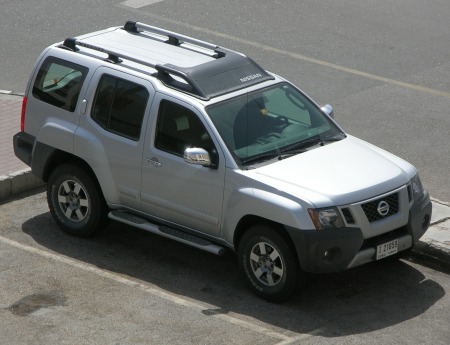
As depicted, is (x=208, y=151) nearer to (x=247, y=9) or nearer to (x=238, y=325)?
(x=238, y=325)

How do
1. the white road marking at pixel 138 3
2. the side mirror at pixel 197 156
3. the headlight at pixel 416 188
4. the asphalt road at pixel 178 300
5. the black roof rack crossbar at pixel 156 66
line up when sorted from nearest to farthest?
1. the asphalt road at pixel 178 300
2. the side mirror at pixel 197 156
3. the headlight at pixel 416 188
4. the black roof rack crossbar at pixel 156 66
5. the white road marking at pixel 138 3

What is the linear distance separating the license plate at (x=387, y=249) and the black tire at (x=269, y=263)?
732 mm

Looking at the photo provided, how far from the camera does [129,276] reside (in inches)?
433

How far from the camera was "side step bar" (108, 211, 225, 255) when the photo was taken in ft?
35.2

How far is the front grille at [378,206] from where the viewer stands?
10.1 meters

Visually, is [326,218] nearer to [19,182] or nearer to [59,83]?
[59,83]

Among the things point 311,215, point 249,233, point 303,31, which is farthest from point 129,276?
point 303,31

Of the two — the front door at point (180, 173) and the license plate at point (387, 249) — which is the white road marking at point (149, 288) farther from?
the license plate at point (387, 249)

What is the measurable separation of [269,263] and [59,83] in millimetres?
3053

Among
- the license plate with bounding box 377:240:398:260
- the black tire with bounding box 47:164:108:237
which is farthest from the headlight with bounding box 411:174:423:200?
the black tire with bounding box 47:164:108:237

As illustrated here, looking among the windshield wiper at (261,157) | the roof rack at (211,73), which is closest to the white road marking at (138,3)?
the roof rack at (211,73)

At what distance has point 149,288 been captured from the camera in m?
10.7

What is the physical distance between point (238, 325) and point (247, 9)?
10260mm

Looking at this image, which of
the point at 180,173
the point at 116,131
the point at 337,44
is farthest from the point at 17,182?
the point at 337,44
